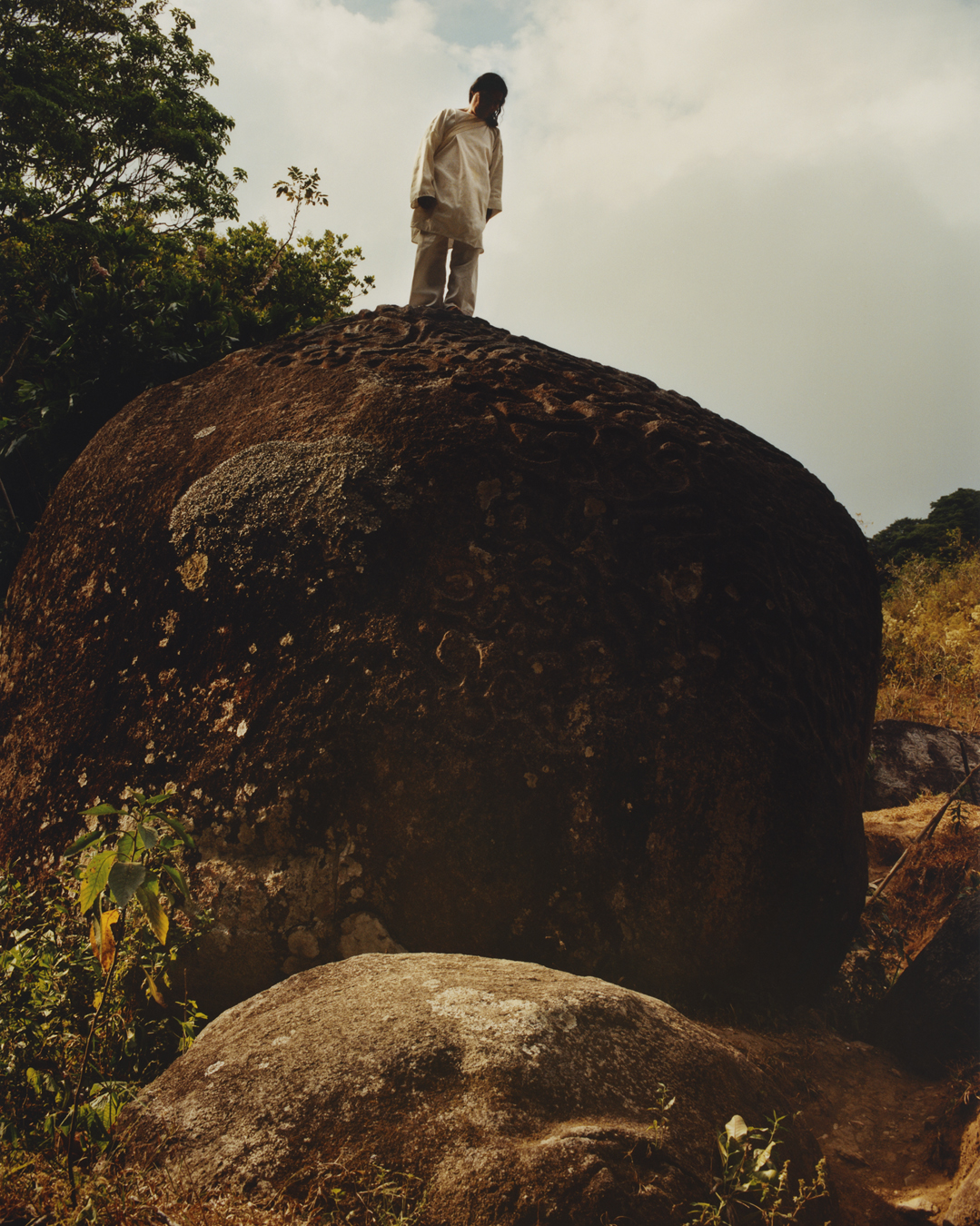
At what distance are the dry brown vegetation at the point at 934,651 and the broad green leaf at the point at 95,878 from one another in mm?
5609

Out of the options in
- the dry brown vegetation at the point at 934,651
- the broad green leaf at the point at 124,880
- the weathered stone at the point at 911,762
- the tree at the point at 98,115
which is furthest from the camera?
the tree at the point at 98,115

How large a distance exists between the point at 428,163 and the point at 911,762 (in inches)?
183

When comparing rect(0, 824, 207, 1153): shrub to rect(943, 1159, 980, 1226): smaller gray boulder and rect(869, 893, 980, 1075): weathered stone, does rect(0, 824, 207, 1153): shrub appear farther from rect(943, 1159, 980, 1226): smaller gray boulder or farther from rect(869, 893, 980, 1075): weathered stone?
rect(869, 893, 980, 1075): weathered stone

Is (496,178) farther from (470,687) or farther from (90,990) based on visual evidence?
(90,990)

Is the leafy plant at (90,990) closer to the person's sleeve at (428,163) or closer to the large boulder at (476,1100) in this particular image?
the large boulder at (476,1100)

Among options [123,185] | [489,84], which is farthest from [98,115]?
[489,84]

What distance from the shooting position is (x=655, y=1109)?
58.2 inches

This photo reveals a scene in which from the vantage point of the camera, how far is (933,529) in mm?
16297

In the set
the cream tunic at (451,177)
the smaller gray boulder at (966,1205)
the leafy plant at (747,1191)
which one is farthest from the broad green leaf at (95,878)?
the cream tunic at (451,177)

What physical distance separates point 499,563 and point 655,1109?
146 cm

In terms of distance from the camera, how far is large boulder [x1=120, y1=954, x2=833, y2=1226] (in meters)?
1.32

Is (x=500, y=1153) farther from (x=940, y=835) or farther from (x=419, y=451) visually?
(x=940, y=835)

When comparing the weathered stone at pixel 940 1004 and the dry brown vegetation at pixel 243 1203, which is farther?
the weathered stone at pixel 940 1004

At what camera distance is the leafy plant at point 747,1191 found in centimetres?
135
